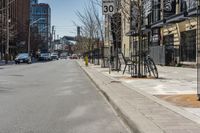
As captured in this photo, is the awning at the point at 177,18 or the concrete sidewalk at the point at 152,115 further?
the awning at the point at 177,18

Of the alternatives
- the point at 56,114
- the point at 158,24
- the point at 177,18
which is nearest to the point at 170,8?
the point at 158,24

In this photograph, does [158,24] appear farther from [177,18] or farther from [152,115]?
[152,115]

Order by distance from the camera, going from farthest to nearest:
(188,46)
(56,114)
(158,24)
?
(158,24) < (188,46) < (56,114)

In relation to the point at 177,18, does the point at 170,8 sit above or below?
above

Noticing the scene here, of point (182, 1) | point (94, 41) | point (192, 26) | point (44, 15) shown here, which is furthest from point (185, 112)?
point (44, 15)

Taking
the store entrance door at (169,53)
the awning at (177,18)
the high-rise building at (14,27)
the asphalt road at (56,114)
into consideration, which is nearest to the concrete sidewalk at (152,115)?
the asphalt road at (56,114)

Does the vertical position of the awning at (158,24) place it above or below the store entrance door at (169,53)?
above

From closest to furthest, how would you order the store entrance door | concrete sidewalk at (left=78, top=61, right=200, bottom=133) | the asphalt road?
concrete sidewalk at (left=78, top=61, right=200, bottom=133), the asphalt road, the store entrance door

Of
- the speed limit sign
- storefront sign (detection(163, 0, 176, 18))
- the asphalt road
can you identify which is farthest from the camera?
storefront sign (detection(163, 0, 176, 18))

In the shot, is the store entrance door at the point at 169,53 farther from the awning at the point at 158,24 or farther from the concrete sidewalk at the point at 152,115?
the concrete sidewalk at the point at 152,115

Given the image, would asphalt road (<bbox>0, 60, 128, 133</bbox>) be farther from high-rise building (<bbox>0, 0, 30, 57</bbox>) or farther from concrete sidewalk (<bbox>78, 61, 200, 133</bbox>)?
high-rise building (<bbox>0, 0, 30, 57</bbox>)

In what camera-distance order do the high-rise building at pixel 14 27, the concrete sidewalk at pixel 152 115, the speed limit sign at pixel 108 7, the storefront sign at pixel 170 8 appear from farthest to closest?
1. the high-rise building at pixel 14 27
2. the storefront sign at pixel 170 8
3. the speed limit sign at pixel 108 7
4. the concrete sidewalk at pixel 152 115

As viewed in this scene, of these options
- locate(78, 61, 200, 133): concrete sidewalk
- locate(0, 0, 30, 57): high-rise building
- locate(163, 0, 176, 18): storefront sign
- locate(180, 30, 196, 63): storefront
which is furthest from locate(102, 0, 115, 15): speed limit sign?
locate(0, 0, 30, 57): high-rise building

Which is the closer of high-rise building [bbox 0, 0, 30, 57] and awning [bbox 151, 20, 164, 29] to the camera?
awning [bbox 151, 20, 164, 29]
